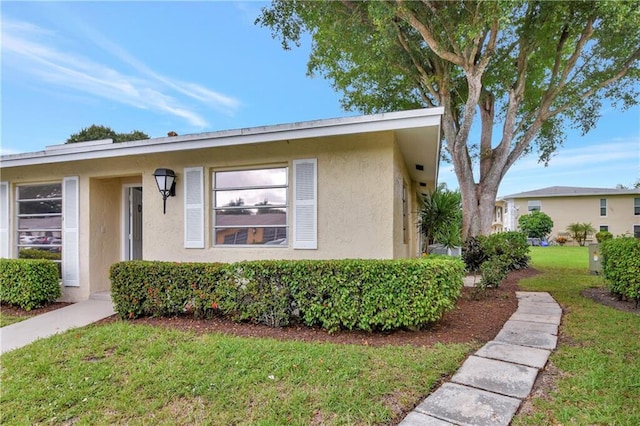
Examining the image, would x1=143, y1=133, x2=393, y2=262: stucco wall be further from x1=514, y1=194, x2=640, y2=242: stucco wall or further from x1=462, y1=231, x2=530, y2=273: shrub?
x1=514, y1=194, x2=640, y2=242: stucco wall

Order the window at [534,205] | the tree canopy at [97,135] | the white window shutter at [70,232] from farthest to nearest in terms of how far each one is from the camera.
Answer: the window at [534,205]
the tree canopy at [97,135]
the white window shutter at [70,232]

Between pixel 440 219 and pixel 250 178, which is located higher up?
pixel 250 178

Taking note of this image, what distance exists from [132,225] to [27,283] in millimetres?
2130

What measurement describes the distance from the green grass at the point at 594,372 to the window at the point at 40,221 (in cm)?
879

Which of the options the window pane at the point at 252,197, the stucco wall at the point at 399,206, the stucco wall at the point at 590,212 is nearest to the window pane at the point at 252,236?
the window pane at the point at 252,197

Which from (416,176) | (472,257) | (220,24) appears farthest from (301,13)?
(472,257)

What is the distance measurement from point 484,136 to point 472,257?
4.58m

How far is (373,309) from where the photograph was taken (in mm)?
4078

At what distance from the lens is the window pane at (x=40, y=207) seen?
7.19 metres

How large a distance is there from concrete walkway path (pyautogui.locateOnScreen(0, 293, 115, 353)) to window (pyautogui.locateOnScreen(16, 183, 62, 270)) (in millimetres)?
1667

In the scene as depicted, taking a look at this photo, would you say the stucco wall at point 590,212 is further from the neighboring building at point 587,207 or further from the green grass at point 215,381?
the green grass at point 215,381

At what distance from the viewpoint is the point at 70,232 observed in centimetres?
692

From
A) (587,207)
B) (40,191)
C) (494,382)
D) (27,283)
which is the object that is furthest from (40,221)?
(587,207)

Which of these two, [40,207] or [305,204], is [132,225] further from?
[305,204]
